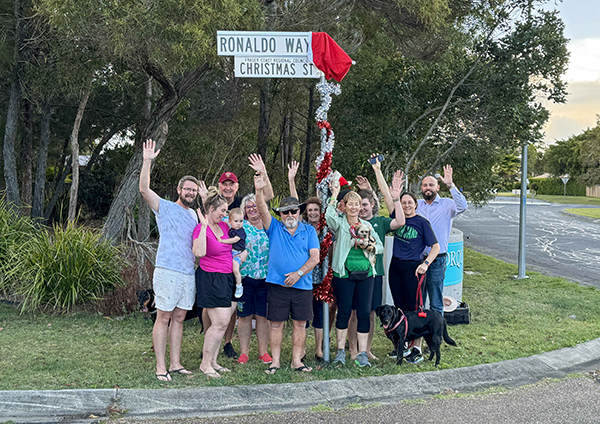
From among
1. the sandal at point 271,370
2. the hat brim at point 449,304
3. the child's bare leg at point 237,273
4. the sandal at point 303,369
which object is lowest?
the sandal at point 303,369

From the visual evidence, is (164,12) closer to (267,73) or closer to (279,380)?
(267,73)

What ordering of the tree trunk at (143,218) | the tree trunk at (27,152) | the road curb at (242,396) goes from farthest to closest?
the tree trunk at (27,152) < the tree trunk at (143,218) < the road curb at (242,396)

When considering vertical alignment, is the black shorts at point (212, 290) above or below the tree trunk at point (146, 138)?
below

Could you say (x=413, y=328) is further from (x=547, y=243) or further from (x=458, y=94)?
(x=547, y=243)

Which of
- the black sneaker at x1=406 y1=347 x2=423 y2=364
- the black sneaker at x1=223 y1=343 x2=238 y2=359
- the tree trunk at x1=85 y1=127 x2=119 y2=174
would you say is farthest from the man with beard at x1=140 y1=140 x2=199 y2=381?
the tree trunk at x1=85 y1=127 x2=119 y2=174

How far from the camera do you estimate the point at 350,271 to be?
5.75 meters

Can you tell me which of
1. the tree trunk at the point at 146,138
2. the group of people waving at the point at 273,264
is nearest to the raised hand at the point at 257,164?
the group of people waving at the point at 273,264

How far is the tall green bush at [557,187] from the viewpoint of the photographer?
72.2 m

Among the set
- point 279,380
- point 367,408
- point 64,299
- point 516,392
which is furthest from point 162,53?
point 516,392

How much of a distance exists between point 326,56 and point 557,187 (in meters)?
76.3

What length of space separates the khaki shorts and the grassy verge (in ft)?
2.21

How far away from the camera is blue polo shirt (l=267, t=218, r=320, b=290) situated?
548 cm

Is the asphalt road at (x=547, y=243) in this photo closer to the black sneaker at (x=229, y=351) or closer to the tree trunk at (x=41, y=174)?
the black sneaker at (x=229, y=351)

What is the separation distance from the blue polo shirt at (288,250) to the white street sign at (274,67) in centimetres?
155
